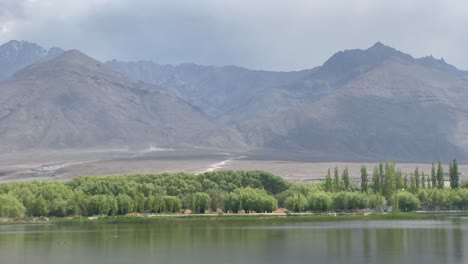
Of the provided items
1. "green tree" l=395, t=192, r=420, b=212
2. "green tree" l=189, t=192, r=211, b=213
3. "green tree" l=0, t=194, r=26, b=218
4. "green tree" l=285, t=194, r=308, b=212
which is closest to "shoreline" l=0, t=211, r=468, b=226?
"green tree" l=0, t=194, r=26, b=218

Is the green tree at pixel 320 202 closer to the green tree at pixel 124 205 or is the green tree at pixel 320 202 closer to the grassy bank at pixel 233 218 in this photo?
the grassy bank at pixel 233 218

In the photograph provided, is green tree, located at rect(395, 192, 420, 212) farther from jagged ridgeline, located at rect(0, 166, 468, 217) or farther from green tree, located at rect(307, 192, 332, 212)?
green tree, located at rect(307, 192, 332, 212)

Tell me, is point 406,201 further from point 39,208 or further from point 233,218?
point 39,208

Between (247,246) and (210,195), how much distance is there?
82164 millimetres

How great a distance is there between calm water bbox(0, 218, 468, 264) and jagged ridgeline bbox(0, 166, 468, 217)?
38676mm

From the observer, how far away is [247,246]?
237ft

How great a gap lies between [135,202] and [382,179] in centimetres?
5201

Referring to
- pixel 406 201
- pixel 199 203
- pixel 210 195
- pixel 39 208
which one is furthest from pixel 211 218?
pixel 406 201

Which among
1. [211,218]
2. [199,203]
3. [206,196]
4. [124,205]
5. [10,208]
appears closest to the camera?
[211,218]

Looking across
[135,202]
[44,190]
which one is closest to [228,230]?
[135,202]

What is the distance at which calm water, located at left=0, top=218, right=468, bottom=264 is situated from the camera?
206ft

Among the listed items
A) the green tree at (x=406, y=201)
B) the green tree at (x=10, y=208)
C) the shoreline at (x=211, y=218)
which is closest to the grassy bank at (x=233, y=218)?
the shoreline at (x=211, y=218)

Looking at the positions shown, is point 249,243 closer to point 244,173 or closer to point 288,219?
point 288,219

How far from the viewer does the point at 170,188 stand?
158 meters
